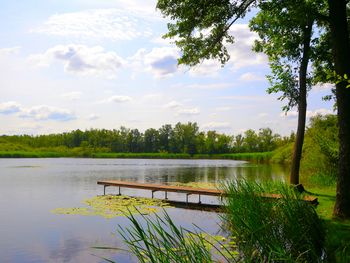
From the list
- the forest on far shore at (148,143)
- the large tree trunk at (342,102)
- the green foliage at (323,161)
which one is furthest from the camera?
the forest on far shore at (148,143)

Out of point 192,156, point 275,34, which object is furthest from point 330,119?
point 192,156

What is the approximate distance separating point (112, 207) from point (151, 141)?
3742 inches

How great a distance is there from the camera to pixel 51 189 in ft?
77.8

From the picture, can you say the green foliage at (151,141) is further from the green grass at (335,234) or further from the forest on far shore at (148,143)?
the green grass at (335,234)

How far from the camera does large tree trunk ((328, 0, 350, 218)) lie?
10188mm

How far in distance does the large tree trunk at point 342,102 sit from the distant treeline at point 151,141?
3636 inches

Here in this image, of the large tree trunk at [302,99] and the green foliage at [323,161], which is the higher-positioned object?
the large tree trunk at [302,99]

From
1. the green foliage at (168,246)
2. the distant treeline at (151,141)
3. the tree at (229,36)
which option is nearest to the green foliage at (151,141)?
the distant treeline at (151,141)

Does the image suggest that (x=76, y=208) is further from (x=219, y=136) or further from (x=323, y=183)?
(x=219, y=136)

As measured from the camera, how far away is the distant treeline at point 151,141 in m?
105

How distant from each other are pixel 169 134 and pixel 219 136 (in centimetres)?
1543

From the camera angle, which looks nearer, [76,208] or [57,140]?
[76,208]

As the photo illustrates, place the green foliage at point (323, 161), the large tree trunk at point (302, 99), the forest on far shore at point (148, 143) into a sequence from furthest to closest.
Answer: the forest on far shore at point (148, 143) → the green foliage at point (323, 161) → the large tree trunk at point (302, 99)

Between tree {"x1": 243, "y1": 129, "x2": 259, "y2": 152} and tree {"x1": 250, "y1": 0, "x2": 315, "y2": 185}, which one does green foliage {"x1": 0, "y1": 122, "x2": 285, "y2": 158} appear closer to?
tree {"x1": 243, "y1": 129, "x2": 259, "y2": 152}
